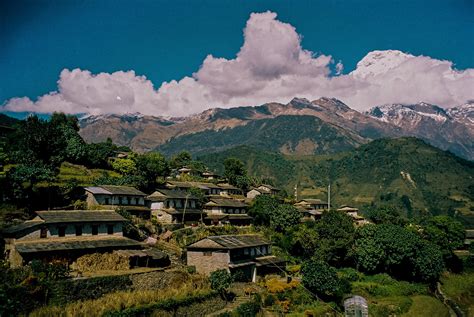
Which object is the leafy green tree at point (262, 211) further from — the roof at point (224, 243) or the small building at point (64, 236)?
the small building at point (64, 236)

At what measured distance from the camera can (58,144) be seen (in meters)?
62.4

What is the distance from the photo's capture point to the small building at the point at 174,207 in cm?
6594

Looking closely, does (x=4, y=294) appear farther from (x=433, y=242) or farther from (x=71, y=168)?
(x=433, y=242)

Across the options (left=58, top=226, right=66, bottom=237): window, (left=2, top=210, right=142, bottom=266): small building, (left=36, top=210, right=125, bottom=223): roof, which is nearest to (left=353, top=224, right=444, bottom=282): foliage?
(left=2, top=210, right=142, bottom=266): small building

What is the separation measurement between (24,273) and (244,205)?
157ft

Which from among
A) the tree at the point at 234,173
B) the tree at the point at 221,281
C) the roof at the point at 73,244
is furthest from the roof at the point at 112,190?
the tree at the point at 234,173

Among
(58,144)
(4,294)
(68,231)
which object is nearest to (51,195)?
(58,144)

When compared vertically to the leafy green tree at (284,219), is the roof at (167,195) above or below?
above

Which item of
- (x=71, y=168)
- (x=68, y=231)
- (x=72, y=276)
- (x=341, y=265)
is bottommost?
(x=341, y=265)

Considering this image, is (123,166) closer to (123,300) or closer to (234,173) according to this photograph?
(234,173)

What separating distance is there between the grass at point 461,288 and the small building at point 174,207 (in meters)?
38.5

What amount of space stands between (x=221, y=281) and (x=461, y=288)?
4416 cm

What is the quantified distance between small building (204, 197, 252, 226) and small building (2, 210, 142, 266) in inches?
1010

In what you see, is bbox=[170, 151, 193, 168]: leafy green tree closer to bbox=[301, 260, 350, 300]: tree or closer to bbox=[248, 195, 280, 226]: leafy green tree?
bbox=[248, 195, 280, 226]: leafy green tree
